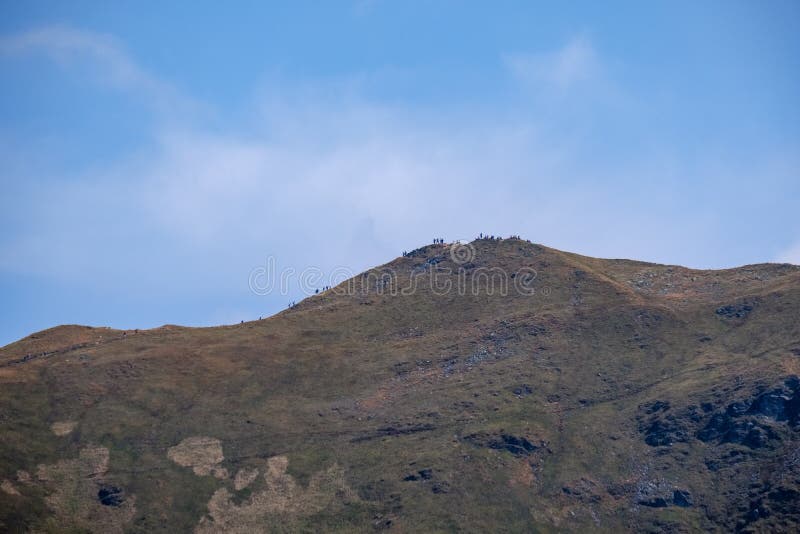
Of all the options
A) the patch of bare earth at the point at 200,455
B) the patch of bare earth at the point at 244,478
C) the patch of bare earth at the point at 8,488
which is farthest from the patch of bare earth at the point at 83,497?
the patch of bare earth at the point at 244,478

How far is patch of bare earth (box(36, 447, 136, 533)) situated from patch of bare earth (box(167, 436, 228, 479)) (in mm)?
10506

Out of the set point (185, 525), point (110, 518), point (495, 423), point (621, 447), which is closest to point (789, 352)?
point (621, 447)

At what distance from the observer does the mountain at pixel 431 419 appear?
428 ft

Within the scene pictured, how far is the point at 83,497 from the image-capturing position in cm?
13112

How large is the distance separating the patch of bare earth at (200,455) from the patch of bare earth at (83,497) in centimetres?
1051

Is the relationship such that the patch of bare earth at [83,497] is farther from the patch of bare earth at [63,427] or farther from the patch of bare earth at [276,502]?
the patch of bare earth at [276,502]

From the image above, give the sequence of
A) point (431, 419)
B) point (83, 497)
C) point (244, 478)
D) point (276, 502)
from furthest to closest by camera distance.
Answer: point (431, 419), point (244, 478), point (276, 502), point (83, 497)

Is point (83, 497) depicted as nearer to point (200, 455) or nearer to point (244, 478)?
point (200, 455)

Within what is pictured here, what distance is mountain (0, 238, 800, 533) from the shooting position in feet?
428

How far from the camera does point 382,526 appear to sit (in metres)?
129

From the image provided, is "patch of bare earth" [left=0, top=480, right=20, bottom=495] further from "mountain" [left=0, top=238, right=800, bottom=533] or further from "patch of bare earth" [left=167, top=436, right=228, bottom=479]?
"patch of bare earth" [left=167, top=436, right=228, bottom=479]

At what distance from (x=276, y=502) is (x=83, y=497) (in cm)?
2800

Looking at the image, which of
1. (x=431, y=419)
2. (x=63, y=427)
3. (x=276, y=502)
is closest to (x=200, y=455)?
(x=276, y=502)

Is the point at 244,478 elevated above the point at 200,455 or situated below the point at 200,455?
below
